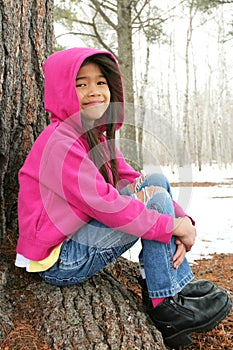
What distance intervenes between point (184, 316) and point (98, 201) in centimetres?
59

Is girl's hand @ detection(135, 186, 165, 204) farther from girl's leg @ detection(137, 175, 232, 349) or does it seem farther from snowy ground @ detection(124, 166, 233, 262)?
snowy ground @ detection(124, 166, 233, 262)

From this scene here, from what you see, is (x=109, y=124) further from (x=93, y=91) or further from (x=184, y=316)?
(x=184, y=316)

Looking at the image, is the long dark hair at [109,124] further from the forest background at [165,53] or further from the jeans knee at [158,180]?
the forest background at [165,53]

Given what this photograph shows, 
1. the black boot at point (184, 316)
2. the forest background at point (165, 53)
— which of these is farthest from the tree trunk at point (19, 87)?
the forest background at point (165, 53)

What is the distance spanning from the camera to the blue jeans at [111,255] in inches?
62.2

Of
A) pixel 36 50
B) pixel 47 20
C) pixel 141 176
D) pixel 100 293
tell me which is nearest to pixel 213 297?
pixel 100 293

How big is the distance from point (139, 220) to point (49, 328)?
0.52 metres

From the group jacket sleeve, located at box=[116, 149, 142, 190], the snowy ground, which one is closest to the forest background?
the snowy ground

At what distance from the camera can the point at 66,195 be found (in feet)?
5.17

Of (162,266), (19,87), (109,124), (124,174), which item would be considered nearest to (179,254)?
(162,266)

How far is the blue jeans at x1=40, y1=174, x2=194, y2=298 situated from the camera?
5.18ft

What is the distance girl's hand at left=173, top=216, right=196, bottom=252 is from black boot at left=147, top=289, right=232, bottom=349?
0.23 metres

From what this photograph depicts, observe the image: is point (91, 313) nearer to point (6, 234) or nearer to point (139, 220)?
point (139, 220)

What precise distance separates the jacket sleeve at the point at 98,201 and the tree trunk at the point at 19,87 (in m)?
0.44
